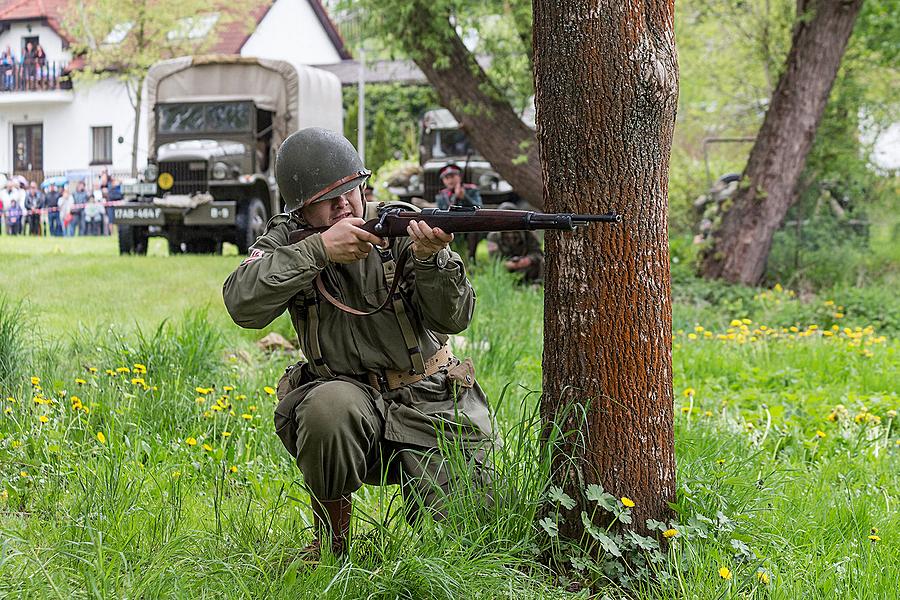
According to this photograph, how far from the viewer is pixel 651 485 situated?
3.33 m

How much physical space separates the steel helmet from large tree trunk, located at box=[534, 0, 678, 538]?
665 mm

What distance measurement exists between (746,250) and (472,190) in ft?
12.0

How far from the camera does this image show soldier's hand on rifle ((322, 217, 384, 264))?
3219 millimetres

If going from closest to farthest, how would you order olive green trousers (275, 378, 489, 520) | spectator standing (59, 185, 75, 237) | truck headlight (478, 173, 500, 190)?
olive green trousers (275, 378, 489, 520) < truck headlight (478, 173, 500, 190) < spectator standing (59, 185, 75, 237)

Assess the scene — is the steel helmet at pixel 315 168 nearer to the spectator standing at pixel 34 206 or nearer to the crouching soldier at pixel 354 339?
the crouching soldier at pixel 354 339

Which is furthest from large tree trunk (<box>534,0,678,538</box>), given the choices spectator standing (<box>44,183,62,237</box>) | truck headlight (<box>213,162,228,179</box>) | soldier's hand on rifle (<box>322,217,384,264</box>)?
spectator standing (<box>44,183,62,237</box>)

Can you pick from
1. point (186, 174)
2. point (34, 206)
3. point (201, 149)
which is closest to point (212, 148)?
point (201, 149)

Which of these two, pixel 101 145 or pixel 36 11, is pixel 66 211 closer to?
pixel 101 145

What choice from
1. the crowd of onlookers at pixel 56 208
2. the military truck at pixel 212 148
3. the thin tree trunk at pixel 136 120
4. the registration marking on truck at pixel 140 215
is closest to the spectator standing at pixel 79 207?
the crowd of onlookers at pixel 56 208

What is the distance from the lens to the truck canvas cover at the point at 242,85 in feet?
52.5

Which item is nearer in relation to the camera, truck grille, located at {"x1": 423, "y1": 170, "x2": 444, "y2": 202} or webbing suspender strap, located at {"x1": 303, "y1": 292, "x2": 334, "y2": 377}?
webbing suspender strap, located at {"x1": 303, "y1": 292, "x2": 334, "y2": 377}

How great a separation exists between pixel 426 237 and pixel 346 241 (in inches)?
11.2

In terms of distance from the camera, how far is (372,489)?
4.39m

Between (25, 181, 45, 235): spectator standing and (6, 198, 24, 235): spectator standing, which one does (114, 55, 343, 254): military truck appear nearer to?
(6, 198, 24, 235): spectator standing
